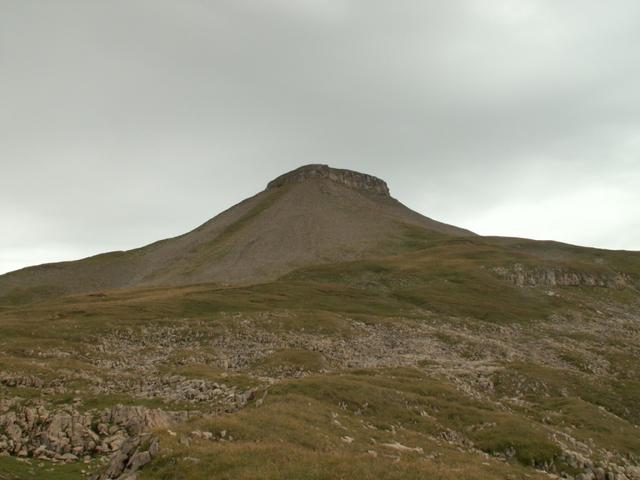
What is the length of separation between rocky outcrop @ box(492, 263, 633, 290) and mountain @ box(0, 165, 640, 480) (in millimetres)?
9024

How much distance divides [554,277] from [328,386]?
10830 centimetres

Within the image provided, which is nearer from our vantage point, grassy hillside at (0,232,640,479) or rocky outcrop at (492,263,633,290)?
grassy hillside at (0,232,640,479)

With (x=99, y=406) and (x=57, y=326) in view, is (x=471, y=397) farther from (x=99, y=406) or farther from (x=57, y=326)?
(x=57, y=326)

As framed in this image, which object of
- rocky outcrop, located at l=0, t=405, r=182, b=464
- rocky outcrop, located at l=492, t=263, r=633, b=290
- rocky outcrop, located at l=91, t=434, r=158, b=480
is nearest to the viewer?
rocky outcrop, located at l=91, t=434, r=158, b=480

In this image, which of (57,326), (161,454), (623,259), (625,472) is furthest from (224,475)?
(623,259)

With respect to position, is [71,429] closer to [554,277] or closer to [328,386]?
[328,386]

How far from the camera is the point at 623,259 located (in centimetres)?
16250

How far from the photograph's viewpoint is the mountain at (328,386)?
2297 cm

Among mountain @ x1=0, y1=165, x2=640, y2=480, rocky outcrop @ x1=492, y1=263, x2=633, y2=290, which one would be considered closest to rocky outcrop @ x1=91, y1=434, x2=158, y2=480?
mountain @ x1=0, y1=165, x2=640, y2=480

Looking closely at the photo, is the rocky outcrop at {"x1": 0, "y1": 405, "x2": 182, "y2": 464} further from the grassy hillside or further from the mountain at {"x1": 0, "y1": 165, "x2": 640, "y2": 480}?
the grassy hillside

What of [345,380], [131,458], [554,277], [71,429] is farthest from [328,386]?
[554,277]

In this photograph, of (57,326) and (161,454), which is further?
(57,326)

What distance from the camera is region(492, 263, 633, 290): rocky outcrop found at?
129 m

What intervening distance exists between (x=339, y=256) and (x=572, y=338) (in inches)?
3933
